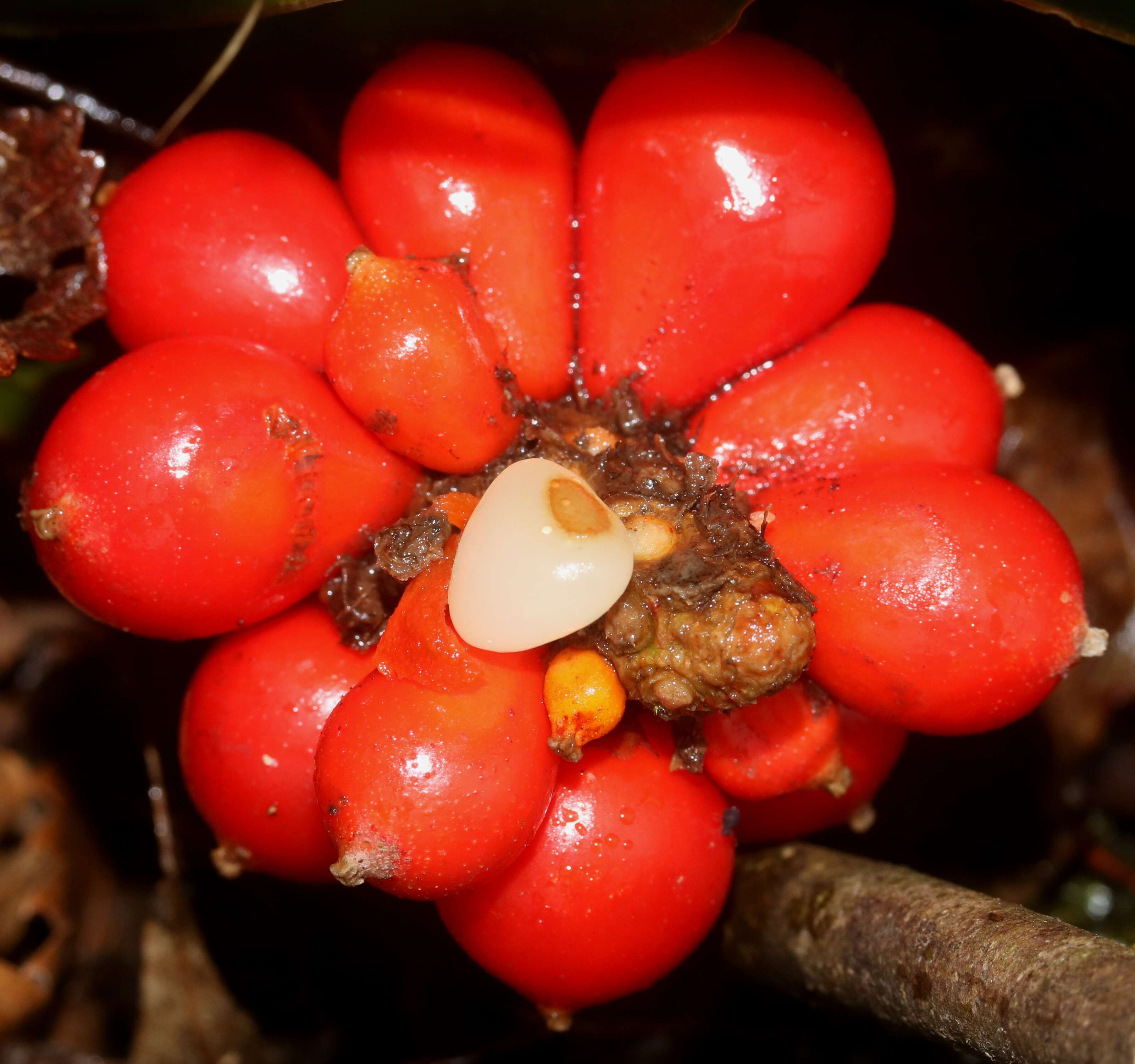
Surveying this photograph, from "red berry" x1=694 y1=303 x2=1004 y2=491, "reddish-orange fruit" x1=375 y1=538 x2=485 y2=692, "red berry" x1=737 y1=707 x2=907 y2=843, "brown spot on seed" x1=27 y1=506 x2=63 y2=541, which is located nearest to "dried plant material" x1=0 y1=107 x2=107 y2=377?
"brown spot on seed" x1=27 y1=506 x2=63 y2=541

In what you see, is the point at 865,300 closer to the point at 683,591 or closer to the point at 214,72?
the point at 683,591

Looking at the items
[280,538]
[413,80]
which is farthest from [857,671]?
[413,80]

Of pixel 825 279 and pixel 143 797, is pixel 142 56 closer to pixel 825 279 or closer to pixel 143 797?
pixel 825 279

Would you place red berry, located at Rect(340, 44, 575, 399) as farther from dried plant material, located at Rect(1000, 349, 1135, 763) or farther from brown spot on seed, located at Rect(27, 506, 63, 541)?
dried plant material, located at Rect(1000, 349, 1135, 763)

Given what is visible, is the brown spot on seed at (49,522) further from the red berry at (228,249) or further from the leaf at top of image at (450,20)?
the leaf at top of image at (450,20)

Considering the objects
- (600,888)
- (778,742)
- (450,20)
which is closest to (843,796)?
(778,742)

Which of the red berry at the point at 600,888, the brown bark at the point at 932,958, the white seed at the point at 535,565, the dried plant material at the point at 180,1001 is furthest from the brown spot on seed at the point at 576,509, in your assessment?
the dried plant material at the point at 180,1001
